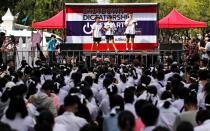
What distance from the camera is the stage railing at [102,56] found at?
92.2 feet

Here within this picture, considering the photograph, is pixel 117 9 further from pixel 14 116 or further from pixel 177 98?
pixel 14 116

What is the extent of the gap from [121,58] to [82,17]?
3518mm

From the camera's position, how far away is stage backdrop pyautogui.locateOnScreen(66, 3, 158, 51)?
1280 inches

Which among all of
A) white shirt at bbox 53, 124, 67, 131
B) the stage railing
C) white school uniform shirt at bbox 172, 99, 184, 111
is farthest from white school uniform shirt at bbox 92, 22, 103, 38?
white shirt at bbox 53, 124, 67, 131

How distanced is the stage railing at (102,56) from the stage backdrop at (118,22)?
1.79 metres

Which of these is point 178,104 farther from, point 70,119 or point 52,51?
point 52,51

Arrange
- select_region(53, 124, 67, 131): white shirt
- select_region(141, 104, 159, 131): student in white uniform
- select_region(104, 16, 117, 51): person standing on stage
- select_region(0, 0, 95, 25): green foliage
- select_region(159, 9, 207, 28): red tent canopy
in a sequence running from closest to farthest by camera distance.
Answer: select_region(141, 104, 159, 131): student in white uniform → select_region(53, 124, 67, 131): white shirt → select_region(104, 16, 117, 51): person standing on stage → select_region(159, 9, 207, 28): red tent canopy → select_region(0, 0, 95, 25): green foliage

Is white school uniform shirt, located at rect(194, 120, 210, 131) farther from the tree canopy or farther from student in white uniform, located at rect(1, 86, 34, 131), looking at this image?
the tree canopy

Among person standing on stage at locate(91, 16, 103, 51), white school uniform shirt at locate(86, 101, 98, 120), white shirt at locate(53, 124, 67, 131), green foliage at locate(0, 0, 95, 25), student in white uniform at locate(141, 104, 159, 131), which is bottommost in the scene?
white school uniform shirt at locate(86, 101, 98, 120)

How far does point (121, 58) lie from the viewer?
30.6 meters

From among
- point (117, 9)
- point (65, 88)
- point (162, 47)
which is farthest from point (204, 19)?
point (65, 88)

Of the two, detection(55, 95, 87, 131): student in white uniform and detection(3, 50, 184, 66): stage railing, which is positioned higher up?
detection(55, 95, 87, 131): student in white uniform

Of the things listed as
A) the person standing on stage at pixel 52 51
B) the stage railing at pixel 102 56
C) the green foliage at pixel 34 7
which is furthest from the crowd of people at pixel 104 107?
the green foliage at pixel 34 7

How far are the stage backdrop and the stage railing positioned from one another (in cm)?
179
